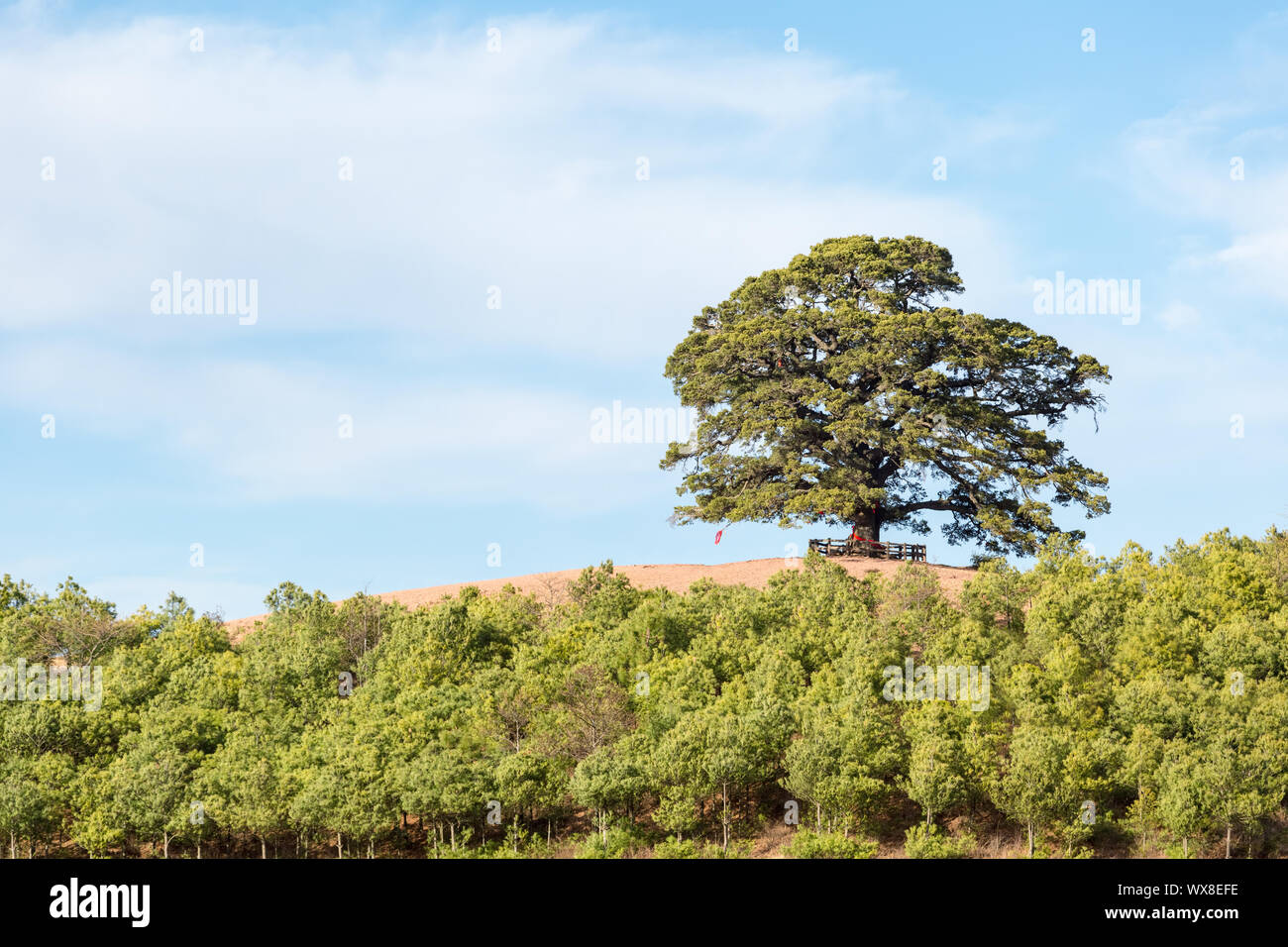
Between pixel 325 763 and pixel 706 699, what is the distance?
1635 centimetres

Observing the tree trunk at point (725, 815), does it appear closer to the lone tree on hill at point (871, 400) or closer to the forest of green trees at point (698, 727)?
the forest of green trees at point (698, 727)

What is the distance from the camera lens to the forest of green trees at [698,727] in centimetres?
5191

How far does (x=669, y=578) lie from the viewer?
73438 mm

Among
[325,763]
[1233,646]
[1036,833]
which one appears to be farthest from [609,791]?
[1233,646]

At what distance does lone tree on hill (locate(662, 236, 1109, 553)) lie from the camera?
7569 cm

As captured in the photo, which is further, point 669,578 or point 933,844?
point 669,578

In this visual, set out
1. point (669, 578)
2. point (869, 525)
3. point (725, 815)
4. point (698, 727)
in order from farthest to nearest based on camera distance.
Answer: point (869, 525) < point (669, 578) < point (698, 727) < point (725, 815)

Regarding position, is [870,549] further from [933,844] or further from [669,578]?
[933,844]

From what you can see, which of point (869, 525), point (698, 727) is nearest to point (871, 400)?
point (869, 525)

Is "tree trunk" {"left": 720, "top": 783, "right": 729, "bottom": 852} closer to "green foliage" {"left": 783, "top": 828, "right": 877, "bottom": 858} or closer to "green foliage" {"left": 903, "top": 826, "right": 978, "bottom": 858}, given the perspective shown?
"green foliage" {"left": 783, "top": 828, "right": 877, "bottom": 858}

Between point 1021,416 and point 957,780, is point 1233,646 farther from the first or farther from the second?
point 1021,416

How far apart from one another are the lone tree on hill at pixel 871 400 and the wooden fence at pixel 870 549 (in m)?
1.44

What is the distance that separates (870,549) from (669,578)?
38.3 ft

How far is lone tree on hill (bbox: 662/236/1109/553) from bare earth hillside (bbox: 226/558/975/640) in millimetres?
2794
